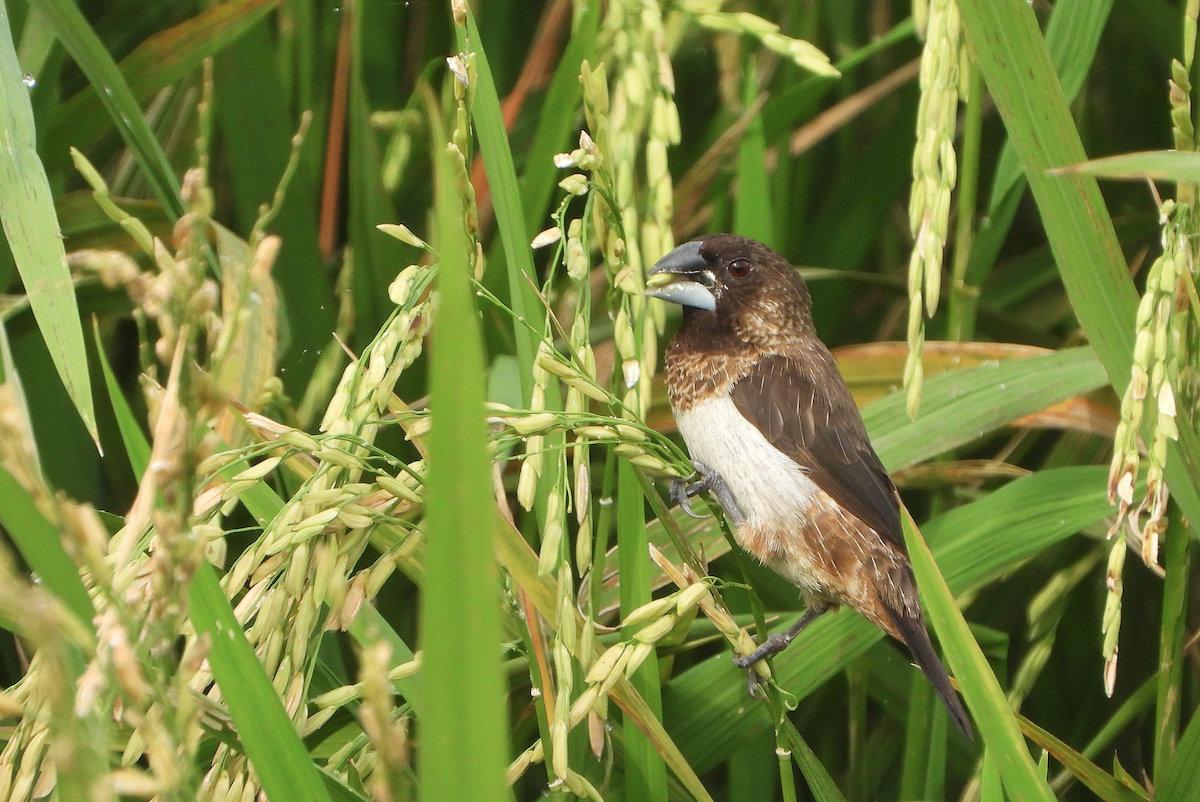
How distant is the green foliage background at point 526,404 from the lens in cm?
62

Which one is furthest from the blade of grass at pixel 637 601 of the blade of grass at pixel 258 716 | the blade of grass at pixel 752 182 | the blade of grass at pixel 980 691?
the blade of grass at pixel 752 182

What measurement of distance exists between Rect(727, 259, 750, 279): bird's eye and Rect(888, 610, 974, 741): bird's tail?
71 cm

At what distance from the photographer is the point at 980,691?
942 mm

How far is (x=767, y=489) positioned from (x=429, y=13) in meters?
1.19

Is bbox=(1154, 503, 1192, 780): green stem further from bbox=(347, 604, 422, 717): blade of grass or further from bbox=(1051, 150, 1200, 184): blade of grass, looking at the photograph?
bbox=(347, 604, 422, 717): blade of grass

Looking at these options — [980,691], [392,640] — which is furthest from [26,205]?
[980,691]

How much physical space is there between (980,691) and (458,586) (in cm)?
57

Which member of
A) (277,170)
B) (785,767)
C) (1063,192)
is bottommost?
(785,767)

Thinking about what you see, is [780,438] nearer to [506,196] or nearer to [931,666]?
[931,666]

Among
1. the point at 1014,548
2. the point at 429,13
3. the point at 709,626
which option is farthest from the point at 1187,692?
the point at 429,13

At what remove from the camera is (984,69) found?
119 cm

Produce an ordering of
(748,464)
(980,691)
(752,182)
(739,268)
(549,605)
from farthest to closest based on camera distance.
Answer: (739,268), (748,464), (752,182), (549,605), (980,691)

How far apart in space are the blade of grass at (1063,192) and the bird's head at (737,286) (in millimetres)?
737

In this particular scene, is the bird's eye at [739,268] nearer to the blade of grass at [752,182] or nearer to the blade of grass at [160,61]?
the blade of grass at [752,182]
